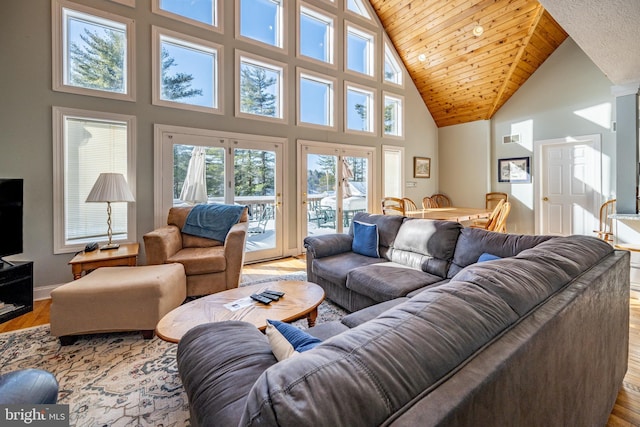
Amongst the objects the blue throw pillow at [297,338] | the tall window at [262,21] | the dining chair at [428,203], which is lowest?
the blue throw pillow at [297,338]

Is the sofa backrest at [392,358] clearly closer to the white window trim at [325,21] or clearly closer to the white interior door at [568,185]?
the white window trim at [325,21]

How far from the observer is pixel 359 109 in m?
5.80

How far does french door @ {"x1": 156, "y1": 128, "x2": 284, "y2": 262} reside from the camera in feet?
12.6

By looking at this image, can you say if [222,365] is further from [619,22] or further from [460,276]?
[619,22]

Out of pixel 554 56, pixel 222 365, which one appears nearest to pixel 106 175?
pixel 222 365

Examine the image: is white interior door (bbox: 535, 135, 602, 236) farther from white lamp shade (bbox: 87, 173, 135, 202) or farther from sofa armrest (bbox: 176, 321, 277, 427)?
white lamp shade (bbox: 87, 173, 135, 202)

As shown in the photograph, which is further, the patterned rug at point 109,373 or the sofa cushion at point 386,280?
the sofa cushion at point 386,280

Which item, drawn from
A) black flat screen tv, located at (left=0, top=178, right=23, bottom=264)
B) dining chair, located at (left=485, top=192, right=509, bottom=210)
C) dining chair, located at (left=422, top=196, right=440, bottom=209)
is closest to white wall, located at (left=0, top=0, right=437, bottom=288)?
black flat screen tv, located at (left=0, top=178, right=23, bottom=264)

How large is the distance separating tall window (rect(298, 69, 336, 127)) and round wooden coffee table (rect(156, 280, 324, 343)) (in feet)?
11.3

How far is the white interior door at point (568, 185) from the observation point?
499cm

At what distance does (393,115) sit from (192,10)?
412 centimetres

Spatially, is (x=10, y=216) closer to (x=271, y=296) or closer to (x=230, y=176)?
(x=230, y=176)

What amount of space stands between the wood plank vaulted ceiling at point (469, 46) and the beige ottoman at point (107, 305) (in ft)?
19.3

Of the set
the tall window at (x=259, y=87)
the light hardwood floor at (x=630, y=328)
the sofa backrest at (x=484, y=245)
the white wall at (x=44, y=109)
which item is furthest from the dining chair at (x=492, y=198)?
the white wall at (x=44, y=109)
